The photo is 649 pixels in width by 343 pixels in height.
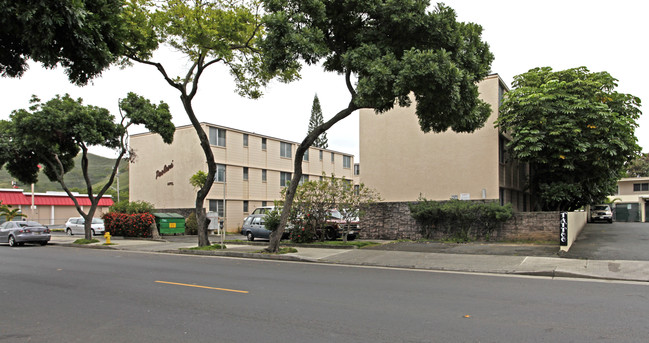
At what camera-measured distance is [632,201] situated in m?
52.1

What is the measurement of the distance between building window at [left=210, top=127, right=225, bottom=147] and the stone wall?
619 inches

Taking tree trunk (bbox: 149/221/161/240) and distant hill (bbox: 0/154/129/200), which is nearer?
tree trunk (bbox: 149/221/161/240)

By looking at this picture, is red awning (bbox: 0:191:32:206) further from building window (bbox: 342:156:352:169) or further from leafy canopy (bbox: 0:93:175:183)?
building window (bbox: 342:156:352:169)

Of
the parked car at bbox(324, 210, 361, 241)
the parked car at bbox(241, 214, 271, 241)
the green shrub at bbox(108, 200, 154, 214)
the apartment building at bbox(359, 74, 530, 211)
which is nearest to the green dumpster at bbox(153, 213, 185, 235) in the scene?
the green shrub at bbox(108, 200, 154, 214)

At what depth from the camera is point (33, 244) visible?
25.7m

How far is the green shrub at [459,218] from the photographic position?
18.9m

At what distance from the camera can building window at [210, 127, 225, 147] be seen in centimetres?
3341

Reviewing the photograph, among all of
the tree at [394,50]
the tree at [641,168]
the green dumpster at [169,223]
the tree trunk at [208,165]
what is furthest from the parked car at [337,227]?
the tree at [641,168]

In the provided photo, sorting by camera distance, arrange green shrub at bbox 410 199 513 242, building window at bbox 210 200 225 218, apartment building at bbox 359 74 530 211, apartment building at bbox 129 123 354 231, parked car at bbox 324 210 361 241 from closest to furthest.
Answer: green shrub at bbox 410 199 513 242 < parked car at bbox 324 210 361 241 < apartment building at bbox 359 74 530 211 < building window at bbox 210 200 225 218 < apartment building at bbox 129 123 354 231

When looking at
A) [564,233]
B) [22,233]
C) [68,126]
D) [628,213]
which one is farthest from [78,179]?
[564,233]

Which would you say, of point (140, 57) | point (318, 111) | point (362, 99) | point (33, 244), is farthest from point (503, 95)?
point (318, 111)

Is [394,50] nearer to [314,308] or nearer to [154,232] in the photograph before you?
[314,308]

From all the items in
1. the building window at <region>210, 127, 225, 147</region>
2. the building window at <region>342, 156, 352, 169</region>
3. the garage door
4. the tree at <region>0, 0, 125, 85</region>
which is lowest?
the garage door

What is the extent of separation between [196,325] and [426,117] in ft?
32.9
